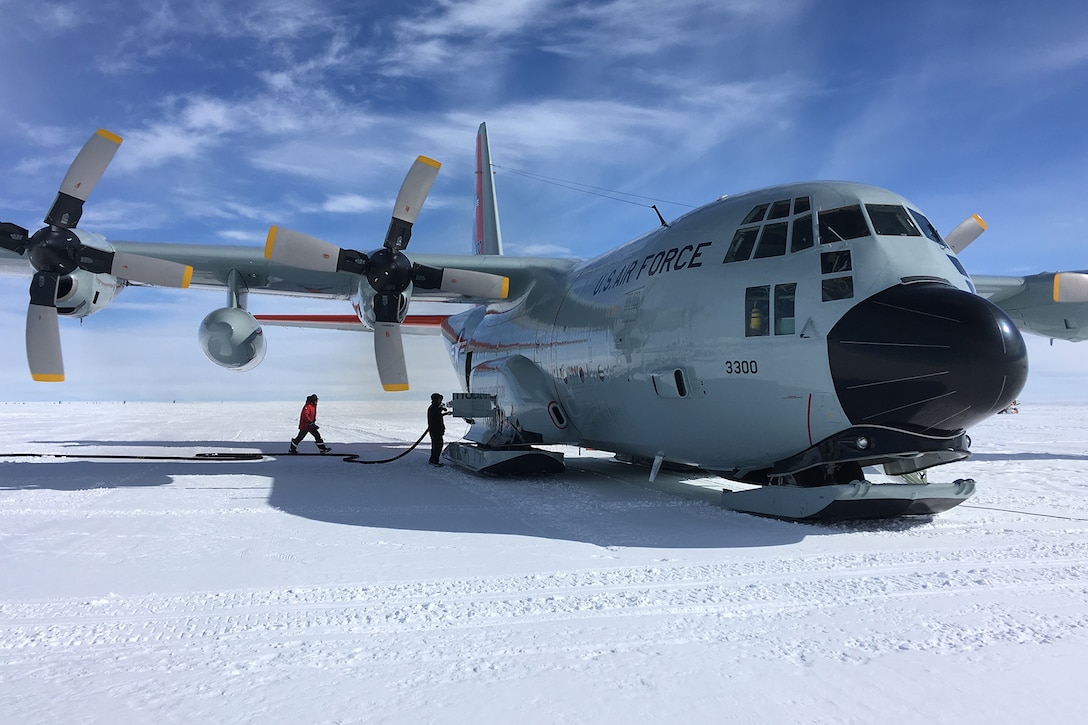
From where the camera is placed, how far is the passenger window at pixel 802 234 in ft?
24.5

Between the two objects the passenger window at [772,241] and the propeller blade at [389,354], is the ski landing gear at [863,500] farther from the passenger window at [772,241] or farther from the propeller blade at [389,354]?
the propeller blade at [389,354]

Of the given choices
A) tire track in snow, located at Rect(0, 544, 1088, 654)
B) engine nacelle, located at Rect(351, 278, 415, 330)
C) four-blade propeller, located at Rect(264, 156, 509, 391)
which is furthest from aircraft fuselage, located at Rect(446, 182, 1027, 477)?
engine nacelle, located at Rect(351, 278, 415, 330)

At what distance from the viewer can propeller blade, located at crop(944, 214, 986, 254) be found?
37.6 feet

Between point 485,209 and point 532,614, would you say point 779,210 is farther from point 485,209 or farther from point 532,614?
point 485,209

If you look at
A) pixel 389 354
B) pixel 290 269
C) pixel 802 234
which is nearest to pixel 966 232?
pixel 802 234

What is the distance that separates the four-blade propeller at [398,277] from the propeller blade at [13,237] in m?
4.70

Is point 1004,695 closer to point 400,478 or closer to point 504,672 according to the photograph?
point 504,672

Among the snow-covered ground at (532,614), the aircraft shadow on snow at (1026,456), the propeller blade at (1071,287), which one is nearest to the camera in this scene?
the snow-covered ground at (532,614)

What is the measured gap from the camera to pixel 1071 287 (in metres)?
12.2

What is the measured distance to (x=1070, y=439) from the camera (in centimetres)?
2055

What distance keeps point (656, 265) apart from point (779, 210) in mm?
1842

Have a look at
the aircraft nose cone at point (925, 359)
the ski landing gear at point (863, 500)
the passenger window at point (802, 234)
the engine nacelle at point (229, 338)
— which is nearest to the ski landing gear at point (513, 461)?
the engine nacelle at point (229, 338)

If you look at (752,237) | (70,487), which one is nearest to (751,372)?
(752,237)

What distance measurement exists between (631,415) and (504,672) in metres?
6.59
